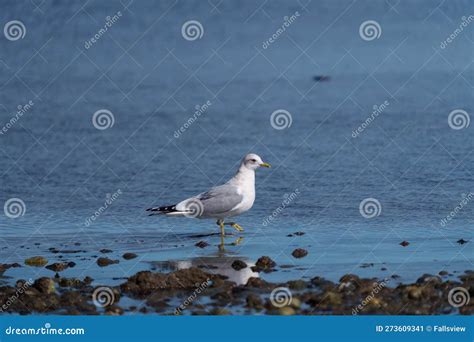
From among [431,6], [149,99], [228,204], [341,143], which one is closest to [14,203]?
[228,204]

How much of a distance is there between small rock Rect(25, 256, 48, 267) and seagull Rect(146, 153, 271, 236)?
2.32m

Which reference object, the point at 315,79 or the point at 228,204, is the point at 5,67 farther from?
the point at 228,204

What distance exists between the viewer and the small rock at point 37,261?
12.4 meters

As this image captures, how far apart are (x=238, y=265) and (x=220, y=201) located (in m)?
2.17

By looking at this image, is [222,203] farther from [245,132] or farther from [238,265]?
[245,132]

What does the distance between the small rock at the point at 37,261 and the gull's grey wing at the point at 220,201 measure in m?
2.54

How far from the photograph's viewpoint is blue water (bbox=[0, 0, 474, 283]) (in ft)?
44.8

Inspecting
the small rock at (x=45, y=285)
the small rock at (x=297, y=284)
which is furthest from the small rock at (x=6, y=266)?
the small rock at (x=297, y=284)

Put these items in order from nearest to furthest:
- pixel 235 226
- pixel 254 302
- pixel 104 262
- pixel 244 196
→ 1. pixel 254 302
2. pixel 104 262
3. pixel 244 196
4. pixel 235 226

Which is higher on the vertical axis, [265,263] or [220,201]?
[220,201]

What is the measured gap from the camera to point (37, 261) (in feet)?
40.8

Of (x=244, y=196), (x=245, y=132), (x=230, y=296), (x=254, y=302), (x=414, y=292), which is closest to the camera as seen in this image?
(x=254, y=302)

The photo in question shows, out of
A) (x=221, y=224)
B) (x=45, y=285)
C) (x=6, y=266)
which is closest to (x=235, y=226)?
(x=221, y=224)

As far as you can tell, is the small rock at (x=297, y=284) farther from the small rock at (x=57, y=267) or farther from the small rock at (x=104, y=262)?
the small rock at (x=57, y=267)
